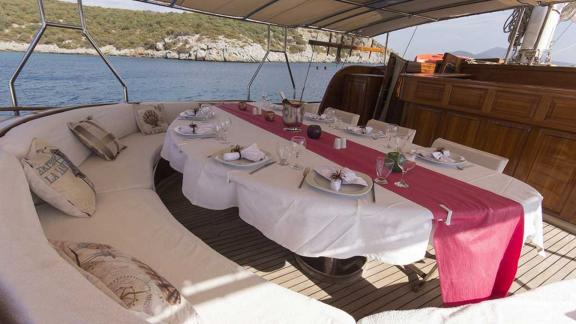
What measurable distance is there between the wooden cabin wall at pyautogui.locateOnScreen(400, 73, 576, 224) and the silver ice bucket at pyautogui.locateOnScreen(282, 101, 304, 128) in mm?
2088

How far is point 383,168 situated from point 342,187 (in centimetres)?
24

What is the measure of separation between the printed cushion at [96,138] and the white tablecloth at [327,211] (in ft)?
4.06

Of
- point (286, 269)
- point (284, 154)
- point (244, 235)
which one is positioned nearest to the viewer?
point (284, 154)

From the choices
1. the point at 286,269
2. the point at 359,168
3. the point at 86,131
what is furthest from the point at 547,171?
the point at 86,131

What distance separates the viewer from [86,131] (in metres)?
2.12

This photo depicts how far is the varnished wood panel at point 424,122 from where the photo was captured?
3361 mm

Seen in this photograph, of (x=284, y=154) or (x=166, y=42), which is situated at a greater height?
(x=166, y=42)

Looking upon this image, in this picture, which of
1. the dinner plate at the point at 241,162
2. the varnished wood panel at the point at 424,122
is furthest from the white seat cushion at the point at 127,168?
the varnished wood panel at the point at 424,122

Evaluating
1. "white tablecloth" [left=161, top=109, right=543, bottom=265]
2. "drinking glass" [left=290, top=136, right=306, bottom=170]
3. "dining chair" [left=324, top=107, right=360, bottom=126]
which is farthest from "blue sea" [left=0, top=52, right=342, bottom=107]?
"white tablecloth" [left=161, top=109, right=543, bottom=265]

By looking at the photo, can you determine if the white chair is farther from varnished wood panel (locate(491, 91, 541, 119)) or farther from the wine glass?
varnished wood panel (locate(491, 91, 541, 119))

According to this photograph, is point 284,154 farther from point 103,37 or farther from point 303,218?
point 103,37

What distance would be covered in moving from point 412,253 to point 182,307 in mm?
854

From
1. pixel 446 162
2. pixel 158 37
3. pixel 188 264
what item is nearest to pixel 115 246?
pixel 188 264

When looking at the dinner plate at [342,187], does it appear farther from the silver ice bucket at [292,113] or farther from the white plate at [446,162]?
the silver ice bucket at [292,113]
